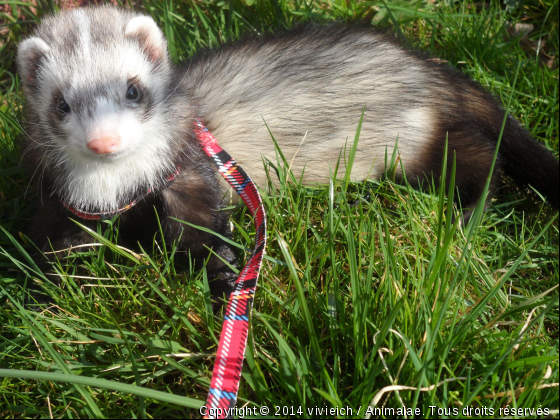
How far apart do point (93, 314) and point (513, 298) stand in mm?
1357

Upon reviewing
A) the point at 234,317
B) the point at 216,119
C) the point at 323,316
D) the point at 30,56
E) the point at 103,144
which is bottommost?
the point at 323,316

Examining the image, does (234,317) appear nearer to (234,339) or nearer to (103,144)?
(234,339)

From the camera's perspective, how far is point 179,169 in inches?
67.1

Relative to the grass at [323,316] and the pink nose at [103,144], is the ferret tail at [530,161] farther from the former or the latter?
the pink nose at [103,144]

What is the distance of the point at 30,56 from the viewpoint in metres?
1.56

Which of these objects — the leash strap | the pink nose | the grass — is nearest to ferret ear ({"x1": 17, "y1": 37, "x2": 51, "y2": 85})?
the pink nose

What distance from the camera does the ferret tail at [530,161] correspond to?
205 centimetres

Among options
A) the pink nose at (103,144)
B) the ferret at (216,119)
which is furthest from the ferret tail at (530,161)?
the pink nose at (103,144)

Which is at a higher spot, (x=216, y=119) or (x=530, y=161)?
(x=216, y=119)

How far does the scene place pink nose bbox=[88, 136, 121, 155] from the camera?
4.48 ft

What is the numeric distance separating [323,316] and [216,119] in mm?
923

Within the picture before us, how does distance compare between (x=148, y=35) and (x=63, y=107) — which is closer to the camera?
(x=63, y=107)

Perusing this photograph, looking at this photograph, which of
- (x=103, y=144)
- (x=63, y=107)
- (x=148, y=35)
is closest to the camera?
(x=103, y=144)

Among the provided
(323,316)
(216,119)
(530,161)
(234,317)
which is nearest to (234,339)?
(234,317)
